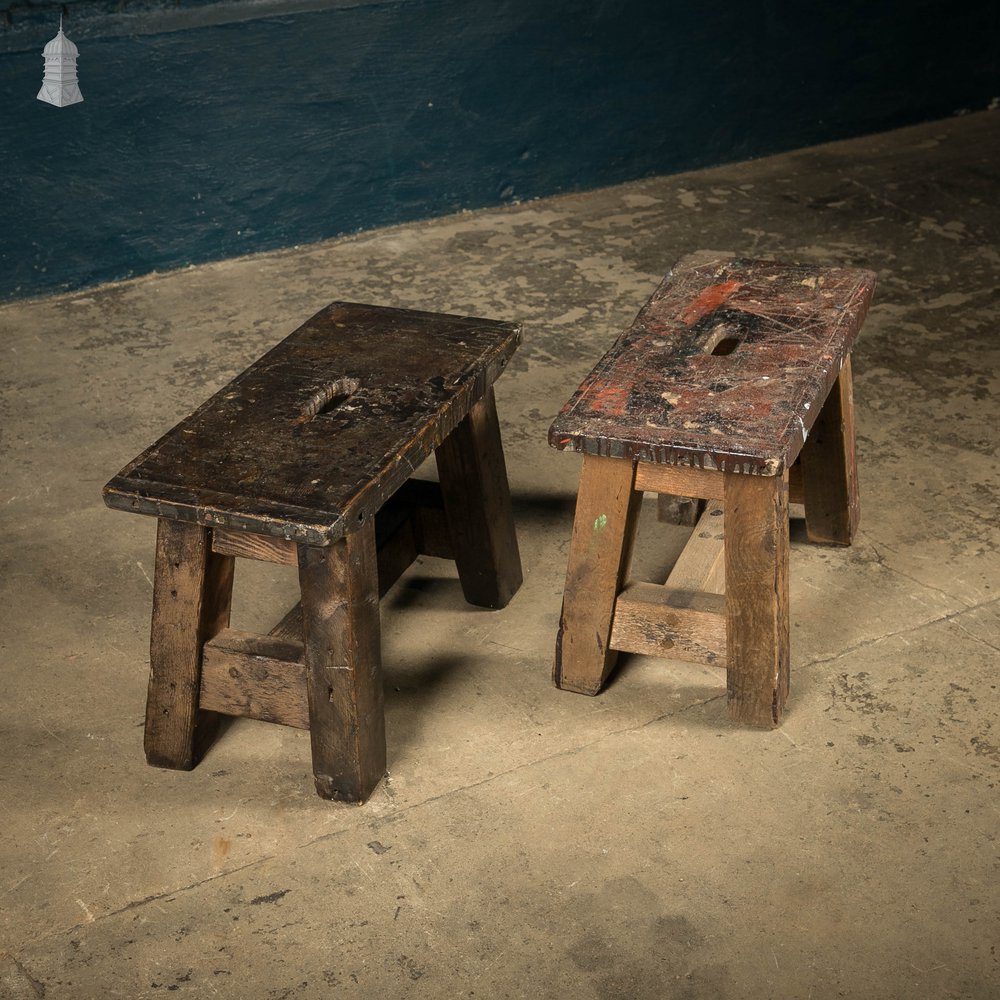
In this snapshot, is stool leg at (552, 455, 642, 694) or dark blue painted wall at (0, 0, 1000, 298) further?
dark blue painted wall at (0, 0, 1000, 298)

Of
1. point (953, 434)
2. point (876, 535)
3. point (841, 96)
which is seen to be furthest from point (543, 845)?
point (841, 96)

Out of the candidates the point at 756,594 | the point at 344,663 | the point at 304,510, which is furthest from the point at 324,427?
the point at 756,594

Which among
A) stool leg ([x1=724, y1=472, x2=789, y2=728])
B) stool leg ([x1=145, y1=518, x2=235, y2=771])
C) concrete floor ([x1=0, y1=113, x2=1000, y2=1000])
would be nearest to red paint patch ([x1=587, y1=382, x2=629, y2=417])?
stool leg ([x1=724, y1=472, x2=789, y2=728])

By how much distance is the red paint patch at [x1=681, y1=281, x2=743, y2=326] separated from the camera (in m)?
2.86

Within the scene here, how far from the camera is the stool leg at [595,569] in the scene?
2.51 meters

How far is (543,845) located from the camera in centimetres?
234

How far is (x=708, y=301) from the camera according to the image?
2926 millimetres

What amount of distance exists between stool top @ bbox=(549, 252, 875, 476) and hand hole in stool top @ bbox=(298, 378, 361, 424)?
407 mm

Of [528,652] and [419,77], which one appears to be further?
[419,77]

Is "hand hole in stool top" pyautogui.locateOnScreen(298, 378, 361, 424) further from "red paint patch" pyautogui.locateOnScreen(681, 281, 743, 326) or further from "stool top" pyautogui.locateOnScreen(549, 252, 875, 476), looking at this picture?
"red paint patch" pyautogui.locateOnScreen(681, 281, 743, 326)

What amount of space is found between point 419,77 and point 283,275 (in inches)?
34.9

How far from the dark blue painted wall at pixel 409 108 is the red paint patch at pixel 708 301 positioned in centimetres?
231

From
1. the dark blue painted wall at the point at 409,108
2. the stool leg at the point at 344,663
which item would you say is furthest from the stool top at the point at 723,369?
the dark blue painted wall at the point at 409,108

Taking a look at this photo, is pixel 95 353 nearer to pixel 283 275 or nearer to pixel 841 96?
pixel 283 275
